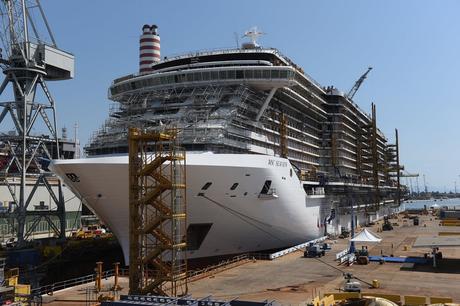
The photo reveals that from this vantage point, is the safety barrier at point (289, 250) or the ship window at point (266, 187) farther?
the safety barrier at point (289, 250)

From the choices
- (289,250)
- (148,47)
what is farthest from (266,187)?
(148,47)

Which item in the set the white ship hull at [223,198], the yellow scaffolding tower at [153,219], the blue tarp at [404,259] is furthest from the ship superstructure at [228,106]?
the blue tarp at [404,259]

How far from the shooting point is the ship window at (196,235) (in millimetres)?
27578

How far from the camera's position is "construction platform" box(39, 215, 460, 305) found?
20828 millimetres

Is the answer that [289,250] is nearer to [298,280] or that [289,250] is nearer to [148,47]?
[298,280]

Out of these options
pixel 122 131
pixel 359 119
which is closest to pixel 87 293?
pixel 122 131

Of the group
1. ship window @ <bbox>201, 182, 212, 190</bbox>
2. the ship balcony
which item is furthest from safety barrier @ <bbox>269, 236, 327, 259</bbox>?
ship window @ <bbox>201, 182, 212, 190</bbox>

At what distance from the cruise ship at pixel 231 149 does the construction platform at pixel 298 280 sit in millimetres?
2741

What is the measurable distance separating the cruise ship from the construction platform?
2.74m

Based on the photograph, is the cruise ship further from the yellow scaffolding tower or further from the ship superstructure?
the yellow scaffolding tower

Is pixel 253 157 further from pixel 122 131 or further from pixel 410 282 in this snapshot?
pixel 410 282

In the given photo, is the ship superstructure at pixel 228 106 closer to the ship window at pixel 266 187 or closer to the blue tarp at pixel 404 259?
the ship window at pixel 266 187

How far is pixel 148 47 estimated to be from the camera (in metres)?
49.1

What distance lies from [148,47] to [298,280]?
32296 mm
